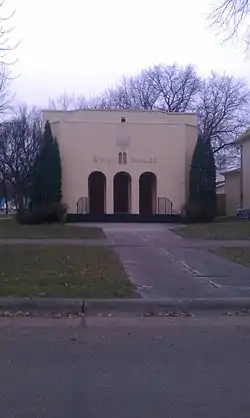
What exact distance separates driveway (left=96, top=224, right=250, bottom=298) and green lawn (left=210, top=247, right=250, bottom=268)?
0.32 meters

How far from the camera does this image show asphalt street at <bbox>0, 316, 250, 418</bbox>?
626 cm

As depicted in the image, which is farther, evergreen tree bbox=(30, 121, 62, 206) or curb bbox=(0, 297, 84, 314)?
evergreen tree bbox=(30, 121, 62, 206)

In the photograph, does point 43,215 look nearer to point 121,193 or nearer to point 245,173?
point 121,193

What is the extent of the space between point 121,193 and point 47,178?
628cm

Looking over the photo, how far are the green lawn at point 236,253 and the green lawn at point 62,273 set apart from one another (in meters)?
3.08

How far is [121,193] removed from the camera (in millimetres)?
46281

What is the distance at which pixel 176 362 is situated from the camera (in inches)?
317

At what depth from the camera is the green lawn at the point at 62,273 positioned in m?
12.9

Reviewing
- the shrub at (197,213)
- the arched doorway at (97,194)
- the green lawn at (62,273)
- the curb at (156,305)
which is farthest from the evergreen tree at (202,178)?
the curb at (156,305)

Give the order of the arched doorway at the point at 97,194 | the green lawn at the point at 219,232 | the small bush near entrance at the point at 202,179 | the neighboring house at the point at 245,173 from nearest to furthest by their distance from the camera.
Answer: the green lawn at the point at 219,232, the small bush near entrance at the point at 202,179, the arched doorway at the point at 97,194, the neighboring house at the point at 245,173

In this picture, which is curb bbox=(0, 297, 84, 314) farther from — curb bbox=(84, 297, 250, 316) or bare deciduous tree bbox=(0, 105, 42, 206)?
bare deciduous tree bbox=(0, 105, 42, 206)

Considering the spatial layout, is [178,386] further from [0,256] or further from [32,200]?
[32,200]

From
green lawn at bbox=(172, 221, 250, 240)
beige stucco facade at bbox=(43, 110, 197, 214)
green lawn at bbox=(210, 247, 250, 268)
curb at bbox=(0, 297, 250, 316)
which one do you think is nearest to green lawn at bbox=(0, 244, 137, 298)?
curb at bbox=(0, 297, 250, 316)

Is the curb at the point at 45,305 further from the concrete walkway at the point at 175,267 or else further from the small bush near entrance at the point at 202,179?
the small bush near entrance at the point at 202,179
